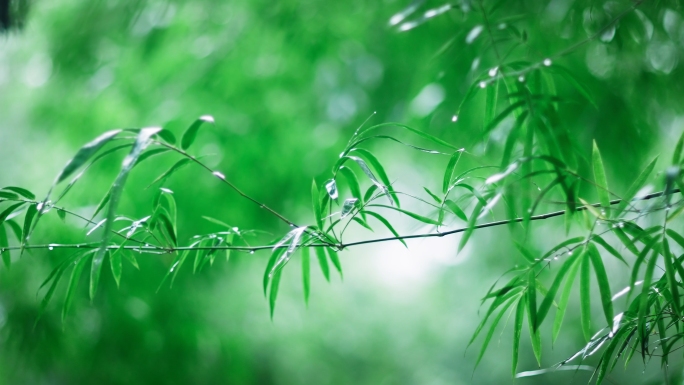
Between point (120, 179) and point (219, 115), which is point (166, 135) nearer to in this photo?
point (120, 179)

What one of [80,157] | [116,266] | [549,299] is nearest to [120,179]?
[80,157]

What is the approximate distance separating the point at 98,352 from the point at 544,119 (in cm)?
172

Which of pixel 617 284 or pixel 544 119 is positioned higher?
pixel 544 119

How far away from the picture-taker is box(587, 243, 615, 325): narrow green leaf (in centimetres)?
48

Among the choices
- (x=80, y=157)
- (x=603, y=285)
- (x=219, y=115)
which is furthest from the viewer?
(x=219, y=115)

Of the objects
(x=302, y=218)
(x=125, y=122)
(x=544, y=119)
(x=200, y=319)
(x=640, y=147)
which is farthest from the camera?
(x=302, y=218)

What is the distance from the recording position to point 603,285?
1.68 ft

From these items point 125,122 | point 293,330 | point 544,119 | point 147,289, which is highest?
point 125,122

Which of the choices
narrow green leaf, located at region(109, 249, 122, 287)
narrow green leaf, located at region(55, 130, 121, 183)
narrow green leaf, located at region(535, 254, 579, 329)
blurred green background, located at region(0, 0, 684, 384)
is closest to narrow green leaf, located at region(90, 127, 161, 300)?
narrow green leaf, located at region(55, 130, 121, 183)

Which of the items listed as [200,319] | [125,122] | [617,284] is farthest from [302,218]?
[617,284]

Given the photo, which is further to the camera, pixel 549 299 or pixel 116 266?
pixel 116 266

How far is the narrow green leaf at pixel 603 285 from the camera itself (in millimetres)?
483

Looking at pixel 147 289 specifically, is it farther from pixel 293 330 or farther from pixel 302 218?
pixel 293 330

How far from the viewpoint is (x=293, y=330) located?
2297mm
